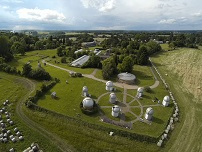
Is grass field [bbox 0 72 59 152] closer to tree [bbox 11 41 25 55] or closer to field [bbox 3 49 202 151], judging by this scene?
field [bbox 3 49 202 151]

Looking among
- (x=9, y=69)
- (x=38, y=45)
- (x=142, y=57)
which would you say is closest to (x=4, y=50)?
(x=9, y=69)

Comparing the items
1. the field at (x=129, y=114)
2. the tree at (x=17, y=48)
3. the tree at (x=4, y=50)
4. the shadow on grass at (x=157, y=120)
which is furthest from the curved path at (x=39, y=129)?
the tree at (x=17, y=48)

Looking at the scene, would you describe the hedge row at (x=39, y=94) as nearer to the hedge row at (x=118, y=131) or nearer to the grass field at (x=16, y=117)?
the grass field at (x=16, y=117)

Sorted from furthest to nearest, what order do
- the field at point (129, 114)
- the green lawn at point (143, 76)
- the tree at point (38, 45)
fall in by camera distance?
the tree at point (38, 45) → the green lawn at point (143, 76) → the field at point (129, 114)

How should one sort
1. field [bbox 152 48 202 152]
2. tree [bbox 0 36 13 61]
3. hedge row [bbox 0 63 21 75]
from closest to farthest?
field [bbox 152 48 202 152] < hedge row [bbox 0 63 21 75] < tree [bbox 0 36 13 61]

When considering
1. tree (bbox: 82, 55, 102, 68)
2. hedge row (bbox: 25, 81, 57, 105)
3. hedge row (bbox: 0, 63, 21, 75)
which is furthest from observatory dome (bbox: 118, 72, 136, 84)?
hedge row (bbox: 0, 63, 21, 75)

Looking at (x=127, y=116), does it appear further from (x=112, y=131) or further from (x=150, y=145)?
(x=150, y=145)

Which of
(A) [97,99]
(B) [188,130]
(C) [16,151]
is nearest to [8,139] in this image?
(C) [16,151]

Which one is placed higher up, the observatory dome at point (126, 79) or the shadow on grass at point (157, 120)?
the observatory dome at point (126, 79)

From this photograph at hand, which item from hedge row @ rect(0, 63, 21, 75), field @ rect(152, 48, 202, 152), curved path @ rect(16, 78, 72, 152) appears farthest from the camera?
hedge row @ rect(0, 63, 21, 75)

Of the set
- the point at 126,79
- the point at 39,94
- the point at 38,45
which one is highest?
the point at 38,45

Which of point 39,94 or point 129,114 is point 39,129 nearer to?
point 39,94
